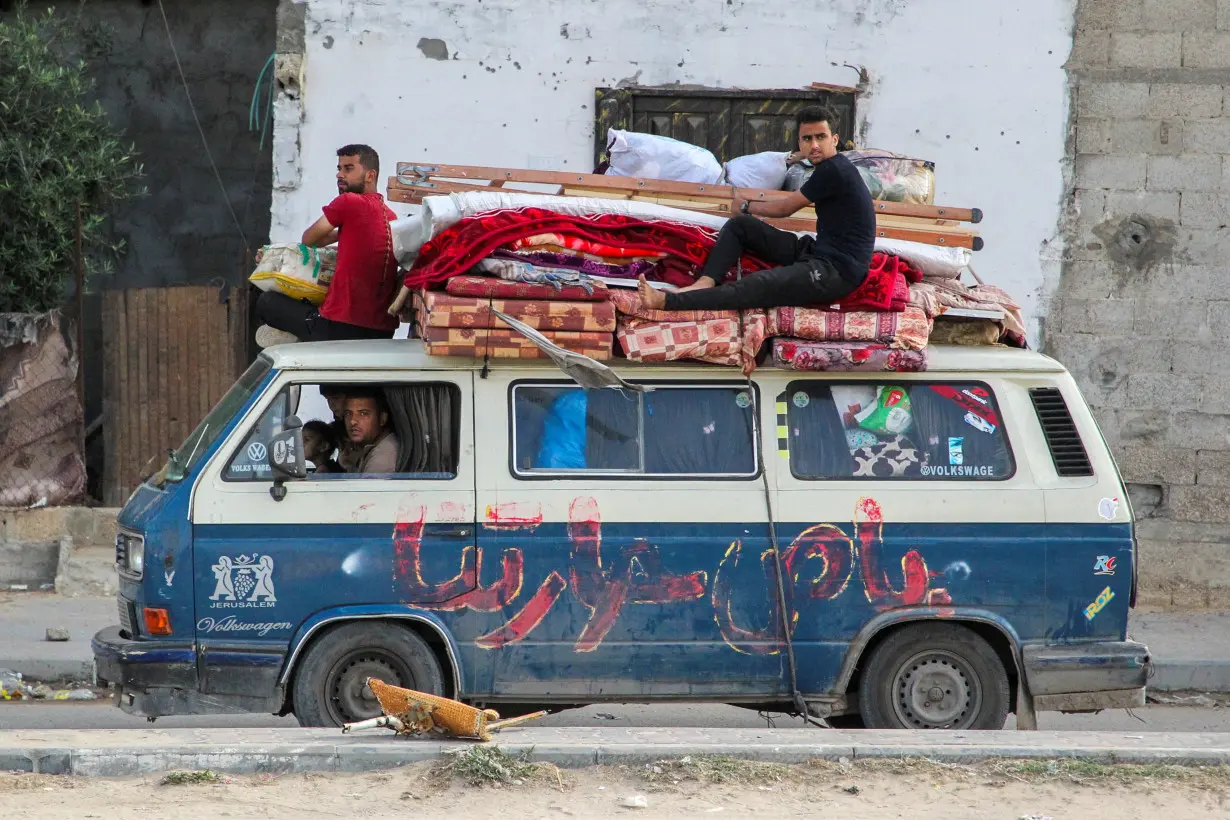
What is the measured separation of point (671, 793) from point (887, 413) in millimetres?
1955

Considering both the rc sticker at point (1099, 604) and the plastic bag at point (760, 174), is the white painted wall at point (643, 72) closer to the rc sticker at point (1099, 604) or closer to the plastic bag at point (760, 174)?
the plastic bag at point (760, 174)

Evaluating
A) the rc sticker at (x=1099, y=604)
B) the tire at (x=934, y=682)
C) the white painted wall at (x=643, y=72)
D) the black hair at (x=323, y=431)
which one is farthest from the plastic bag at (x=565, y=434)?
the white painted wall at (x=643, y=72)

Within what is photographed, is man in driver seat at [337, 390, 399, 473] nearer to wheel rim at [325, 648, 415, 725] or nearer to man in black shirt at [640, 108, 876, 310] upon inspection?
wheel rim at [325, 648, 415, 725]

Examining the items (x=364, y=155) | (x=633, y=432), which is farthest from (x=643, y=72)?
(x=633, y=432)

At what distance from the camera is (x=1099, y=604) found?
654 cm

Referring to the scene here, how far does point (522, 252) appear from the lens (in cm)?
652

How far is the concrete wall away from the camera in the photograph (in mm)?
10883

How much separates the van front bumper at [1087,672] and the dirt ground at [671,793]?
635 millimetres

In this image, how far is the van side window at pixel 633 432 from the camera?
6371 millimetres

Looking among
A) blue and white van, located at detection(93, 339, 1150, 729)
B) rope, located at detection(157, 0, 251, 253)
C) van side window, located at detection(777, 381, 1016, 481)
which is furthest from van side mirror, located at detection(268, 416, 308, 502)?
rope, located at detection(157, 0, 251, 253)

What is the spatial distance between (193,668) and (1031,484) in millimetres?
3635

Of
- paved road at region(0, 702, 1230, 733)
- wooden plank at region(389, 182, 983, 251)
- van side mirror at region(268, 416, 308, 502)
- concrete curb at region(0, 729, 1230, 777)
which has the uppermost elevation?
wooden plank at region(389, 182, 983, 251)

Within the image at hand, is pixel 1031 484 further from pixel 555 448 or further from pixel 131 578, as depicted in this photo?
pixel 131 578

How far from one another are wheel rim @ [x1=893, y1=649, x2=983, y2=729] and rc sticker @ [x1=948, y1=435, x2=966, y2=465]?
0.84 meters
